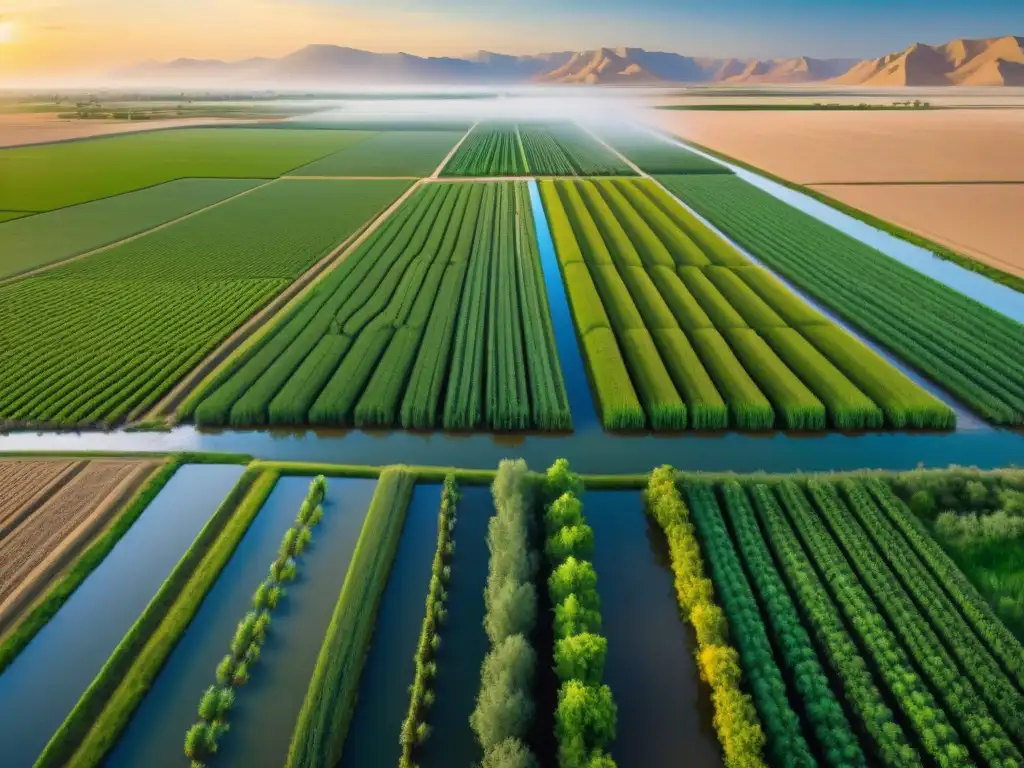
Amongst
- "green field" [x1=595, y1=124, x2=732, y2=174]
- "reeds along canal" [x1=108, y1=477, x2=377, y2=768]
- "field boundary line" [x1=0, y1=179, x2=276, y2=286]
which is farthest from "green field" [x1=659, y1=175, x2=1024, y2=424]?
"field boundary line" [x1=0, y1=179, x2=276, y2=286]

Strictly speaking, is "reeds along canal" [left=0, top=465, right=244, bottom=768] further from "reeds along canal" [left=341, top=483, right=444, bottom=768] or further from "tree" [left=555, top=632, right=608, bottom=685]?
"tree" [left=555, top=632, right=608, bottom=685]

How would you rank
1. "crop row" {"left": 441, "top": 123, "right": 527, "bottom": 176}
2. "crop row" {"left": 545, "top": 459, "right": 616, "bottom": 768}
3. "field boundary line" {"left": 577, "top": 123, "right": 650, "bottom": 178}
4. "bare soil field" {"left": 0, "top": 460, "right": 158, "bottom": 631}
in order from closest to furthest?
"crop row" {"left": 545, "top": 459, "right": 616, "bottom": 768}, "bare soil field" {"left": 0, "top": 460, "right": 158, "bottom": 631}, "field boundary line" {"left": 577, "top": 123, "right": 650, "bottom": 178}, "crop row" {"left": 441, "top": 123, "right": 527, "bottom": 176}

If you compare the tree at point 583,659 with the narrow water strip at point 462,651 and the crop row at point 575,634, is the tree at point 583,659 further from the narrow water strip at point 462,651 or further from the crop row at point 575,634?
the narrow water strip at point 462,651

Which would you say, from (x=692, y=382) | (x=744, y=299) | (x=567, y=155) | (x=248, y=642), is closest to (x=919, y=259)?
(x=744, y=299)

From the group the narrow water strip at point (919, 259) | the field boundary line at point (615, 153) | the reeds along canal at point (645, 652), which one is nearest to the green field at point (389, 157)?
the field boundary line at point (615, 153)

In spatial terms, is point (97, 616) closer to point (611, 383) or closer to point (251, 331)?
point (251, 331)

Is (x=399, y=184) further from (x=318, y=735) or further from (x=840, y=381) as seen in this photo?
(x=318, y=735)
